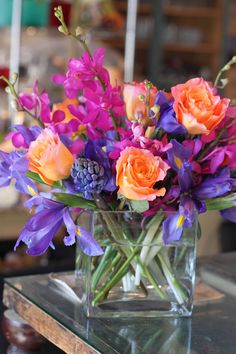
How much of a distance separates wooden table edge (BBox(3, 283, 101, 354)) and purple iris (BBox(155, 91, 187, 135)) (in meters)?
0.30

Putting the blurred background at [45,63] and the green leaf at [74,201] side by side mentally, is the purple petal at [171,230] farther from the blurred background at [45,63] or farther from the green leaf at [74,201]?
the blurred background at [45,63]

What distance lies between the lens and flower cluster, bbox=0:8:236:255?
3.45ft

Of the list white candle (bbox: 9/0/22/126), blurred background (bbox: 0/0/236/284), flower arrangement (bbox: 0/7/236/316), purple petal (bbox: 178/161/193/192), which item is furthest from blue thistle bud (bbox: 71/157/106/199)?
white candle (bbox: 9/0/22/126)

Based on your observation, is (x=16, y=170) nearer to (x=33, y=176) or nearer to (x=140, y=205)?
(x=33, y=176)

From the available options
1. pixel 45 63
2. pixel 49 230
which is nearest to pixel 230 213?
pixel 49 230

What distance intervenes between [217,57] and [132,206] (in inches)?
209

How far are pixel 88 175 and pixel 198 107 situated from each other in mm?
169

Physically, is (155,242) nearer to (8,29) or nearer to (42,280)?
(42,280)

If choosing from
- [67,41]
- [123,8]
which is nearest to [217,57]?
[123,8]

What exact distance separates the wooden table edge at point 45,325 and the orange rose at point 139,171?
0.20 meters

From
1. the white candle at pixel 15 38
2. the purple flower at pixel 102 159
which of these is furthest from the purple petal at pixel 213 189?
the white candle at pixel 15 38

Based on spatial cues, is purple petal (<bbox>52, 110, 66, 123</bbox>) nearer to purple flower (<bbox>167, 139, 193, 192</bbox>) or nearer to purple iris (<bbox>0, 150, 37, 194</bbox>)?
purple iris (<bbox>0, 150, 37, 194</bbox>)

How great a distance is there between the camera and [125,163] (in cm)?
104

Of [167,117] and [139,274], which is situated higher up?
[167,117]
